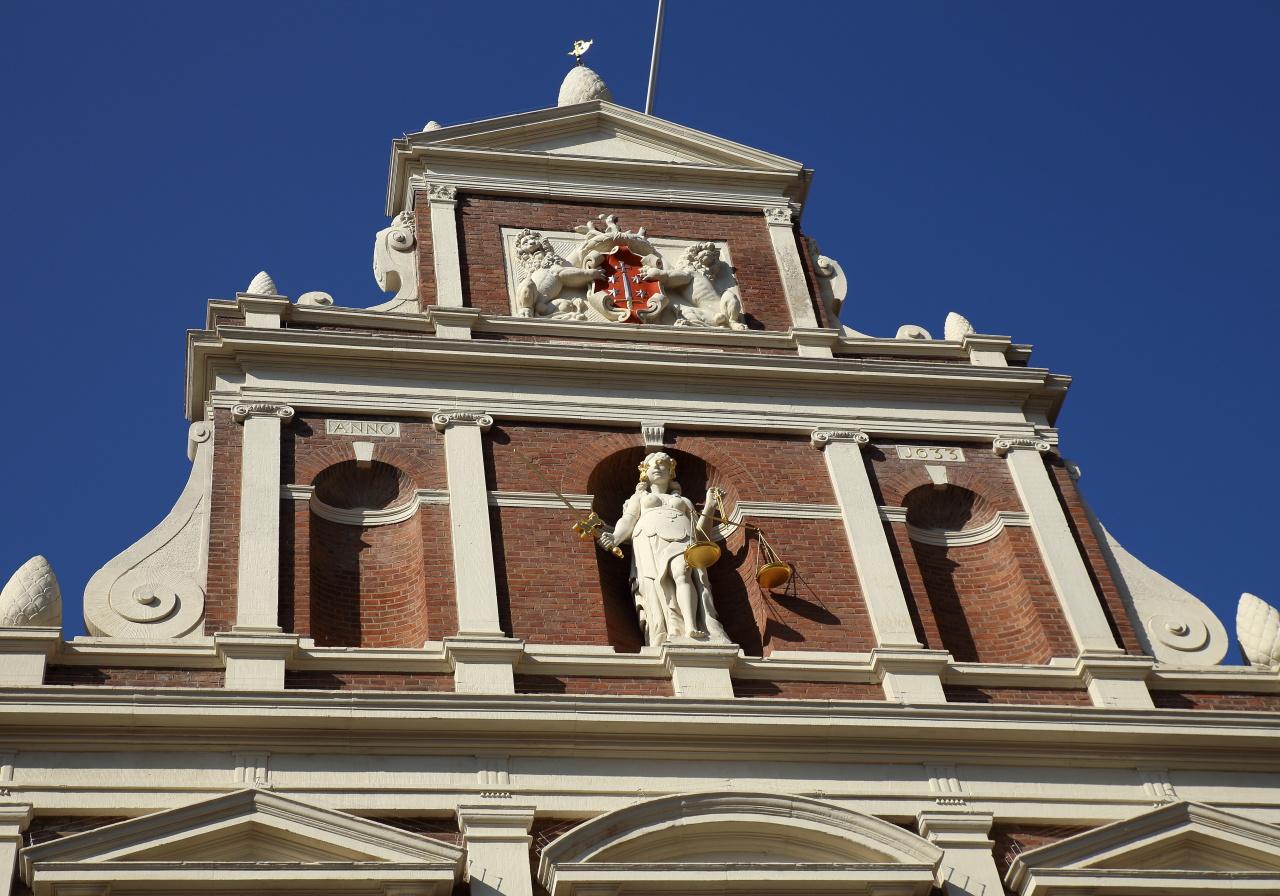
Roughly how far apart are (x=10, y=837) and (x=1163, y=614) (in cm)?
1006

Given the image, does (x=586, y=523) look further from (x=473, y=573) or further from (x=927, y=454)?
(x=927, y=454)

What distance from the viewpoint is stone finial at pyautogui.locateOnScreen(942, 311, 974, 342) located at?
22.4 meters

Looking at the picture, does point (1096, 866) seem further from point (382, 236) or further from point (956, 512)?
point (382, 236)

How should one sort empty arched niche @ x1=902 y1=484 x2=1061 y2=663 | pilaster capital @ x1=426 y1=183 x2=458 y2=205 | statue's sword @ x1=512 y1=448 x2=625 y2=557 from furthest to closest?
1. pilaster capital @ x1=426 y1=183 x2=458 y2=205
2. empty arched niche @ x1=902 y1=484 x2=1061 y2=663
3. statue's sword @ x1=512 y1=448 x2=625 y2=557

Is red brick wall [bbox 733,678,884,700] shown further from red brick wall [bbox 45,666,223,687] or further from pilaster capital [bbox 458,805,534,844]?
red brick wall [bbox 45,666,223,687]

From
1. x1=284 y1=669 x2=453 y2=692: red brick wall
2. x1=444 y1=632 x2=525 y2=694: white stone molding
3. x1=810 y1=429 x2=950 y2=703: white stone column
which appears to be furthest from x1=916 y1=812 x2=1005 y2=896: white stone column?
x1=284 y1=669 x2=453 y2=692: red brick wall

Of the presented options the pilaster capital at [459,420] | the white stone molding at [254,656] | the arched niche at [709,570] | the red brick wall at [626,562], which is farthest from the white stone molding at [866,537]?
the white stone molding at [254,656]

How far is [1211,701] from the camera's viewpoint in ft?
62.5

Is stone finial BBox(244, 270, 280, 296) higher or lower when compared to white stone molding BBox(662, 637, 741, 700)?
higher

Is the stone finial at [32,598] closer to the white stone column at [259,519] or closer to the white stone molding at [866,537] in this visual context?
the white stone column at [259,519]

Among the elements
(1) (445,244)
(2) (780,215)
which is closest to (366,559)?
(1) (445,244)

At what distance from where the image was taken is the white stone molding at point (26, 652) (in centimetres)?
1702

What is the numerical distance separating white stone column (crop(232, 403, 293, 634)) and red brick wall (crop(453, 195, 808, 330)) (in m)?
2.86

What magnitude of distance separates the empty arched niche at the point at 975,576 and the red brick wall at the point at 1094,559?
0.51m
